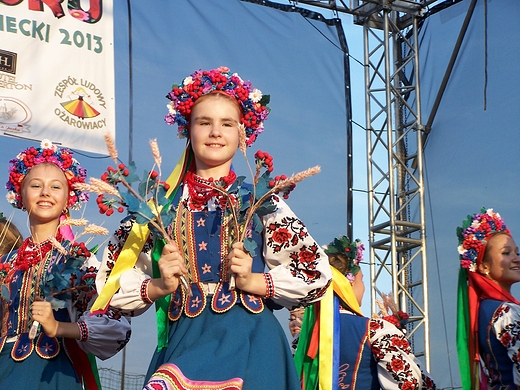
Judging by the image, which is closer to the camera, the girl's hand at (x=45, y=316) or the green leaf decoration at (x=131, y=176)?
the green leaf decoration at (x=131, y=176)

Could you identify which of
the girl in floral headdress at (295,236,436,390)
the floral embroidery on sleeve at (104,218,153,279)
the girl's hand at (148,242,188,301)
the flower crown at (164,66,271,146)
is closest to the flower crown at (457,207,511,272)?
the girl in floral headdress at (295,236,436,390)

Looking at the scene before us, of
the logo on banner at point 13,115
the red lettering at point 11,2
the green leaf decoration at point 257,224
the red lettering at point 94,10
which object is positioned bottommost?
the green leaf decoration at point 257,224

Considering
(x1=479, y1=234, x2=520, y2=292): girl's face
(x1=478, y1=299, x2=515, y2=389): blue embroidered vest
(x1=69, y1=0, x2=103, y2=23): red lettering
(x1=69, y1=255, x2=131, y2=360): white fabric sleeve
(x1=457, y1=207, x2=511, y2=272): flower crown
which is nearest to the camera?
(x1=69, y1=255, x2=131, y2=360): white fabric sleeve

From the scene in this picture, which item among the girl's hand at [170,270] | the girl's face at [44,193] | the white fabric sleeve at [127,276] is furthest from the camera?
the girl's face at [44,193]

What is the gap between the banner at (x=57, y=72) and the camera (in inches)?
220

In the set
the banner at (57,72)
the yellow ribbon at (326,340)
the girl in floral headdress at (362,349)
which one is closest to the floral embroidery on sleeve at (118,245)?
the yellow ribbon at (326,340)

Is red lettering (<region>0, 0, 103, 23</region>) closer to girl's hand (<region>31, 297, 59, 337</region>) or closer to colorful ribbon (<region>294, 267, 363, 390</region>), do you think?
colorful ribbon (<region>294, 267, 363, 390</region>)

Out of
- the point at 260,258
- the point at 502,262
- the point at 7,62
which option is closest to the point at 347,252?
the point at 502,262

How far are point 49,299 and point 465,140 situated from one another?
427cm

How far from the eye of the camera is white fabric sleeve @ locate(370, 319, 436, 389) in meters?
4.16

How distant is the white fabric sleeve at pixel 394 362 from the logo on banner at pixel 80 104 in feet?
8.03

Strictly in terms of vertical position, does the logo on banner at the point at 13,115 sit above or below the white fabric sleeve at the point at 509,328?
above

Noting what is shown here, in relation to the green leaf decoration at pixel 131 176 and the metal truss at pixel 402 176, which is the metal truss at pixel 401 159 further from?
the green leaf decoration at pixel 131 176

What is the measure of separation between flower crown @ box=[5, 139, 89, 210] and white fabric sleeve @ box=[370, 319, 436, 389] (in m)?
1.50
